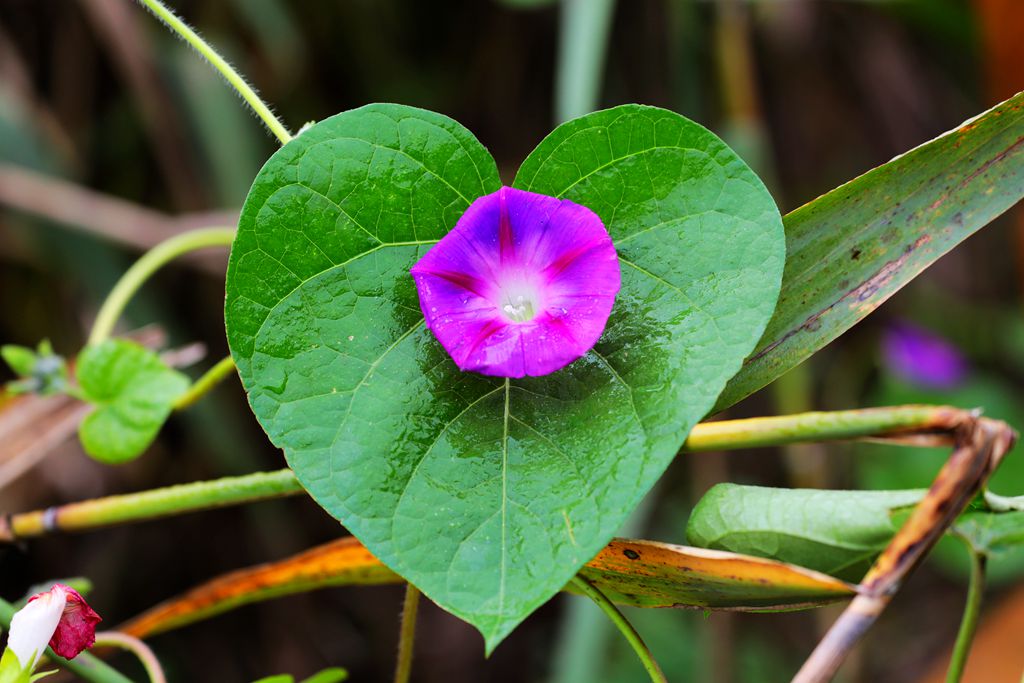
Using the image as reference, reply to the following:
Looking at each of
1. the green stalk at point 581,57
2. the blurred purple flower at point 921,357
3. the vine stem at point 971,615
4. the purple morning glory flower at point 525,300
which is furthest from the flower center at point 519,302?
the blurred purple flower at point 921,357

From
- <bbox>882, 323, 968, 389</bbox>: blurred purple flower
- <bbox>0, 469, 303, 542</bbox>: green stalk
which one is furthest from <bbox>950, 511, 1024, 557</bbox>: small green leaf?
<bbox>882, 323, 968, 389</bbox>: blurred purple flower

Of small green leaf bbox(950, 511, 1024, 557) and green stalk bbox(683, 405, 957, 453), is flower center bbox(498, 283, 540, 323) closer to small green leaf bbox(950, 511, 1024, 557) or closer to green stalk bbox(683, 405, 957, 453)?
green stalk bbox(683, 405, 957, 453)

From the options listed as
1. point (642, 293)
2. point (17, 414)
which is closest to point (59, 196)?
point (17, 414)

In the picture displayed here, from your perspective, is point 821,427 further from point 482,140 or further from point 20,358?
point 482,140

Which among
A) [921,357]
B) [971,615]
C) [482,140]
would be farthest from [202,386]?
[921,357]

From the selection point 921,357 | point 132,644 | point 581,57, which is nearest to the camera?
point 132,644

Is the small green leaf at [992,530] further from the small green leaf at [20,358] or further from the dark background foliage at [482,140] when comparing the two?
the dark background foliage at [482,140]
